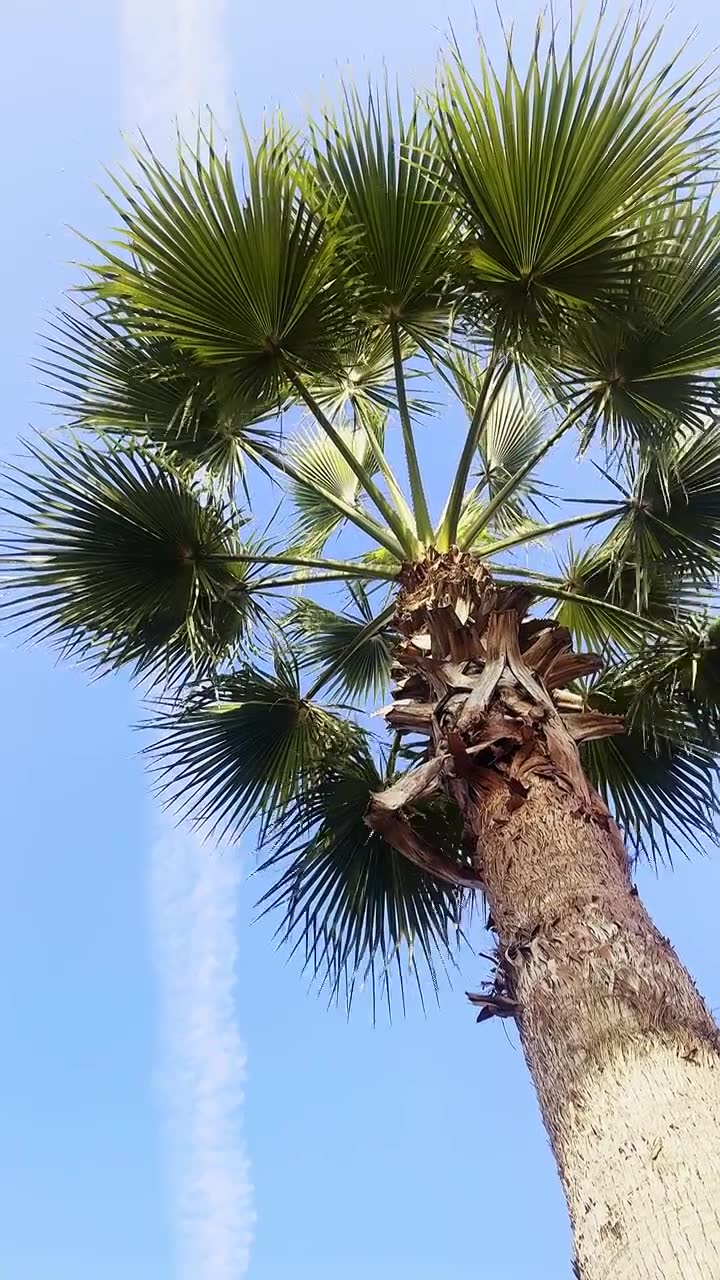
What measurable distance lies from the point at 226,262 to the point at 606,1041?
3.19 metres

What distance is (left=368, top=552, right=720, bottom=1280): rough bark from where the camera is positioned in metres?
2.05

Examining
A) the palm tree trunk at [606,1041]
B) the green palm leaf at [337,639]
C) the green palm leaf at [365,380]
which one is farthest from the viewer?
the green palm leaf at [337,639]

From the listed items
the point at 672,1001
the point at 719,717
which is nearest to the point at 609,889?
the point at 672,1001

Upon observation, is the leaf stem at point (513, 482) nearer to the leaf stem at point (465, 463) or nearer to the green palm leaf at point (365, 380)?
the leaf stem at point (465, 463)

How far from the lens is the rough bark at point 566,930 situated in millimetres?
2055

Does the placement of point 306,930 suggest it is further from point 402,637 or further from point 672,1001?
point 672,1001

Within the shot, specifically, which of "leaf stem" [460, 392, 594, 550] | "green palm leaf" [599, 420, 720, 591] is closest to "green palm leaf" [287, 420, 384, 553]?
"leaf stem" [460, 392, 594, 550]

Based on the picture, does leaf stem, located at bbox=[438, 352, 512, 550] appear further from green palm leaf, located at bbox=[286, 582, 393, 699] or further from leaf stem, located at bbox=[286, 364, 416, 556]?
green palm leaf, located at bbox=[286, 582, 393, 699]

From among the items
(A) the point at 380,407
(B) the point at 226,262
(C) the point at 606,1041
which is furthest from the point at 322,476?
(C) the point at 606,1041

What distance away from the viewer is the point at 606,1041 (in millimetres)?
2398

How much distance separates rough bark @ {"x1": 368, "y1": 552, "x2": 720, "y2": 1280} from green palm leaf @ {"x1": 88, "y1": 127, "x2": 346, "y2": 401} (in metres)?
1.23

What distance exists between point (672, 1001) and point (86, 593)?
3.53 metres

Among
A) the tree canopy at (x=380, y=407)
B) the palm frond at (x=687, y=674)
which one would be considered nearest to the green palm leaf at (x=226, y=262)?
the tree canopy at (x=380, y=407)

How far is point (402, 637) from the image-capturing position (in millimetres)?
4211
